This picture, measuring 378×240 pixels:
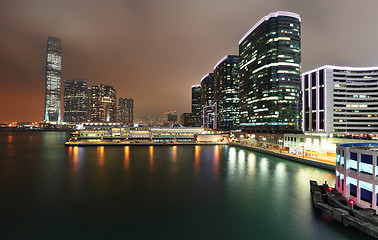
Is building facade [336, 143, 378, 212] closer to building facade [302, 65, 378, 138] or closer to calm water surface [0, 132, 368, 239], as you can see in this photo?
calm water surface [0, 132, 368, 239]

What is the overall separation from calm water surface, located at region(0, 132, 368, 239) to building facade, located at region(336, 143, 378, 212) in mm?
3765

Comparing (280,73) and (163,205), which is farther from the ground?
(280,73)

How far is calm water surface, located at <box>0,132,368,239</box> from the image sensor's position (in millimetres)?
17797

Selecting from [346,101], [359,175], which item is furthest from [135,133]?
[359,175]

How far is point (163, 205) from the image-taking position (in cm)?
2386

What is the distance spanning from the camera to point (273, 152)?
59812 mm

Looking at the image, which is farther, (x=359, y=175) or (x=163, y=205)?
(x=163, y=205)

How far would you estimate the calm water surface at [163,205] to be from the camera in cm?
1780

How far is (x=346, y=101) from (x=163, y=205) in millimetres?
91412

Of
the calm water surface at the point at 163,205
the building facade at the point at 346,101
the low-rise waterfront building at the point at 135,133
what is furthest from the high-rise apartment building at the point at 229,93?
the calm water surface at the point at 163,205

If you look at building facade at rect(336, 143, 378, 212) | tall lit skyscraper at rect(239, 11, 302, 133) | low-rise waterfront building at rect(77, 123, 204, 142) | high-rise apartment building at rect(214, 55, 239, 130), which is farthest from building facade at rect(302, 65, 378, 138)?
high-rise apartment building at rect(214, 55, 239, 130)

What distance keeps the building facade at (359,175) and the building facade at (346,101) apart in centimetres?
6964

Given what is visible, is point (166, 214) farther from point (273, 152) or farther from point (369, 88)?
point (369, 88)

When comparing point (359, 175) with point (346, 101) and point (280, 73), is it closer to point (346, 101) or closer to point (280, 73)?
point (280, 73)
